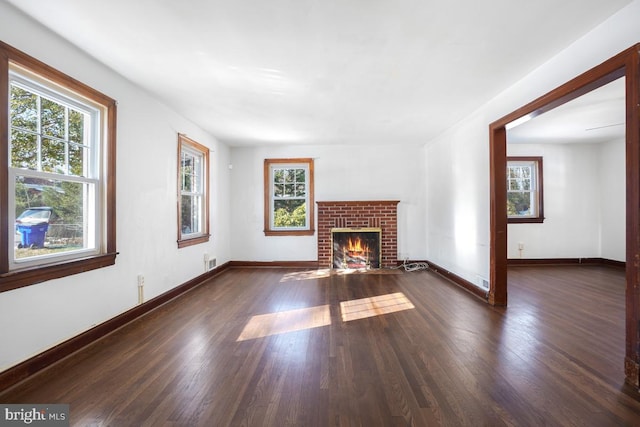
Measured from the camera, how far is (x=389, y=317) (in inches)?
120

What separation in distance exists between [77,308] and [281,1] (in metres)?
2.82

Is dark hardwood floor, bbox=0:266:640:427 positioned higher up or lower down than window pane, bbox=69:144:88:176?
lower down

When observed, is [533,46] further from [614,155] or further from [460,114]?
[614,155]

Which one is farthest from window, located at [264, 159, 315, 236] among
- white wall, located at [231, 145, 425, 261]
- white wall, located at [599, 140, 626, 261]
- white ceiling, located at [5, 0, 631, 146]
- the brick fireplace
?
white wall, located at [599, 140, 626, 261]

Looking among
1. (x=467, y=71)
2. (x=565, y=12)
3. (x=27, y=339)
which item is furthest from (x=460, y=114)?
(x=27, y=339)

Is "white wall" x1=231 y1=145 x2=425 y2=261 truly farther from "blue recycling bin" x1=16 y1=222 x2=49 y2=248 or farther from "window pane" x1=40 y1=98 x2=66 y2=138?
"blue recycling bin" x1=16 y1=222 x2=49 y2=248

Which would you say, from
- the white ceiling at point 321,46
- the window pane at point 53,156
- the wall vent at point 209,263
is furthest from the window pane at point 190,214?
the window pane at point 53,156

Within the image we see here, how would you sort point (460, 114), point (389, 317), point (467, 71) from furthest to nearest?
point (460, 114) < point (389, 317) < point (467, 71)

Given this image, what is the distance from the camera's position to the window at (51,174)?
1916 mm

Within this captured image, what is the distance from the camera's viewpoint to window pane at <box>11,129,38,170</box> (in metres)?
1.97

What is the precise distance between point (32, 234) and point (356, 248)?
466 centimetres

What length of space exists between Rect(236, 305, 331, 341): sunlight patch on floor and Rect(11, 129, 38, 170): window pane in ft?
6.78

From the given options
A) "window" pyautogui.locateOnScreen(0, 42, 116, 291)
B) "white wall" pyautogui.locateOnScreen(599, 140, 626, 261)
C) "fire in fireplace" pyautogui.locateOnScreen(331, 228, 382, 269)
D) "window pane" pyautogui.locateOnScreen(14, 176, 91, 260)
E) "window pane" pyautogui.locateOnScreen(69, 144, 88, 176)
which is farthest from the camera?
"fire in fireplace" pyautogui.locateOnScreen(331, 228, 382, 269)
